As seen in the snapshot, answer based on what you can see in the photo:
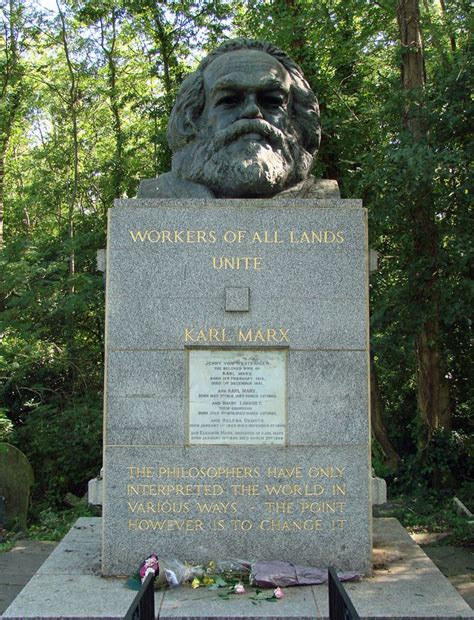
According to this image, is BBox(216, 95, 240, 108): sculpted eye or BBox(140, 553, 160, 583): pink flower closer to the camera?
BBox(140, 553, 160, 583): pink flower

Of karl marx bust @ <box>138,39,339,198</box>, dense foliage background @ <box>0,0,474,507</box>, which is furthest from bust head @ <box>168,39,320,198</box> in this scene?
dense foliage background @ <box>0,0,474,507</box>

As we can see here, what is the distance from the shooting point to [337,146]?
445 inches

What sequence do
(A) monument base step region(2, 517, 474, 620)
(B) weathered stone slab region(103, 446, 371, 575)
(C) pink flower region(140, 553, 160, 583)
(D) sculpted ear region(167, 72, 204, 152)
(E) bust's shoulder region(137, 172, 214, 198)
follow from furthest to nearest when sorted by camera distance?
(D) sculpted ear region(167, 72, 204, 152)
(E) bust's shoulder region(137, 172, 214, 198)
(B) weathered stone slab region(103, 446, 371, 575)
(C) pink flower region(140, 553, 160, 583)
(A) monument base step region(2, 517, 474, 620)

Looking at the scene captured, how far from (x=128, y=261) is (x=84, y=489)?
7.96 meters

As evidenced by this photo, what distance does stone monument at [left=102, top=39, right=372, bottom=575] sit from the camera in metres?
4.77

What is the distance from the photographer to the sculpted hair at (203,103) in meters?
5.74

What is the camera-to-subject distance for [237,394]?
4.87 m

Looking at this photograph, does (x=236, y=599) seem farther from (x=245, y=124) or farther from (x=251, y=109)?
(x=251, y=109)

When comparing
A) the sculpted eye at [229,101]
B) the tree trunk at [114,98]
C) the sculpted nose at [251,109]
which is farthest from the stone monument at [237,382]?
the tree trunk at [114,98]

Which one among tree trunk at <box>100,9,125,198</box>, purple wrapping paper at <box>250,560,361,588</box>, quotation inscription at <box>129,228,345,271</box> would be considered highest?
tree trunk at <box>100,9,125,198</box>

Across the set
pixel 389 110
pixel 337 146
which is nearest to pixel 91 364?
pixel 337 146

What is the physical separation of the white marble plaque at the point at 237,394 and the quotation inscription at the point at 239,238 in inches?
23.6

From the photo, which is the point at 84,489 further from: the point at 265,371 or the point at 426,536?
the point at 265,371

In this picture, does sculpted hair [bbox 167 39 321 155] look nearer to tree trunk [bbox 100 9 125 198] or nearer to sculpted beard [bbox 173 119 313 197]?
sculpted beard [bbox 173 119 313 197]
